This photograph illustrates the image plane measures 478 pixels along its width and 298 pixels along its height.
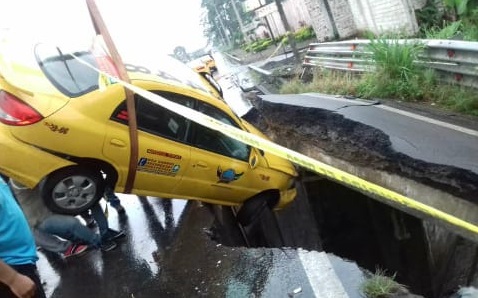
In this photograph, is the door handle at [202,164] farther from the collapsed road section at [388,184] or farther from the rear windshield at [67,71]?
the collapsed road section at [388,184]

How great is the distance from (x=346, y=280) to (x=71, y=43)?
12.0 ft

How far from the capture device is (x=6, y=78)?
3.73 m

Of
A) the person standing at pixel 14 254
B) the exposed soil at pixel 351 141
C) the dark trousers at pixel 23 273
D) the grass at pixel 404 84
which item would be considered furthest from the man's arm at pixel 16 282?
A: the grass at pixel 404 84

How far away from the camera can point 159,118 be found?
432 centimetres

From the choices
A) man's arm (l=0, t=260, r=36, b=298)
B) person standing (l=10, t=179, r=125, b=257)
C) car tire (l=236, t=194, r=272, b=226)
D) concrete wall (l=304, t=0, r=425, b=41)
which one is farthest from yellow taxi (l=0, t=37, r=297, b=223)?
concrete wall (l=304, t=0, r=425, b=41)

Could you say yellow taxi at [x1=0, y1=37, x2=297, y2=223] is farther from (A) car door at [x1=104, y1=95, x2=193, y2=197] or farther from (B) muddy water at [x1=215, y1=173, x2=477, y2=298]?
(B) muddy water at [x1=215, y1=173, x2=477, y2=298]

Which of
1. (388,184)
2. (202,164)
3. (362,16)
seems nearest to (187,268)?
(202,164)

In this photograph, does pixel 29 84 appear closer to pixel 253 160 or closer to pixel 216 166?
pixel 216 166

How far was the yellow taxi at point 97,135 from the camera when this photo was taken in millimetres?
3766

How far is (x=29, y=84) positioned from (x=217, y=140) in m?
1.97

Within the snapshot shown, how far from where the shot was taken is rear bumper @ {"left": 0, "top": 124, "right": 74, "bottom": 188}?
376cm

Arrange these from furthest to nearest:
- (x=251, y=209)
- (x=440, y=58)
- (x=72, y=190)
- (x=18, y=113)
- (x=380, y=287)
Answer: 1. (x=440, y=58)
2. (x=251, y=209)
3. (x=72, y=190)
4. (x=18, y=113)
5. (x=380, y=287)

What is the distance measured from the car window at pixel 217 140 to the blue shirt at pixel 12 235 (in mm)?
2314

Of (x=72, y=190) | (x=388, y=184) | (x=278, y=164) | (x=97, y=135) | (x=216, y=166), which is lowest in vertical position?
(x=388, y=184)
